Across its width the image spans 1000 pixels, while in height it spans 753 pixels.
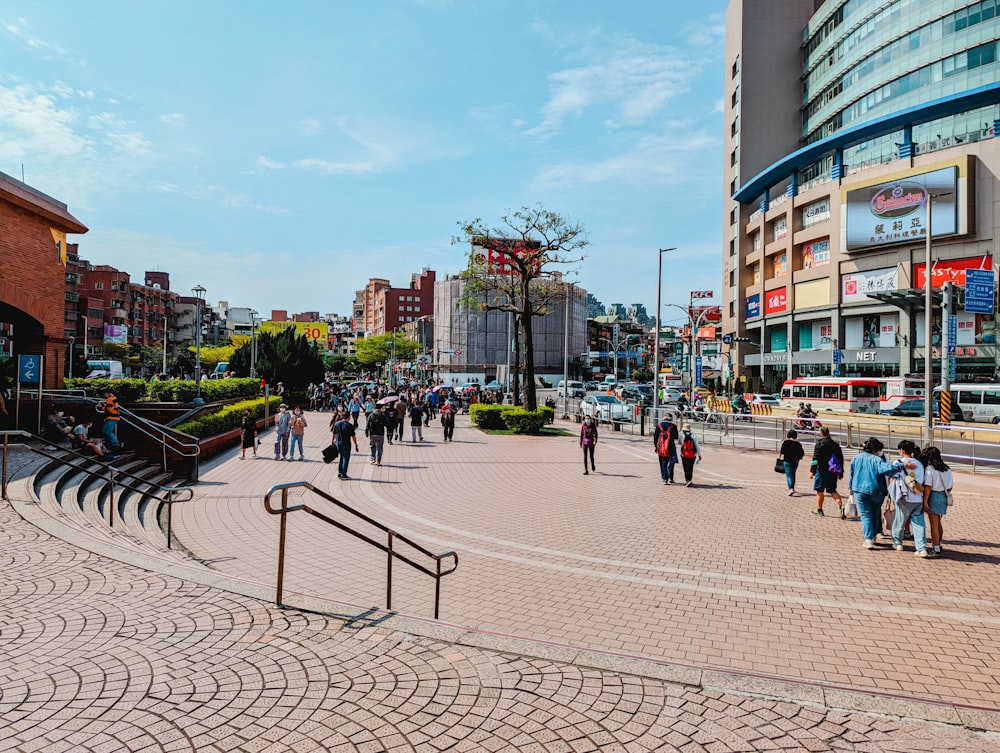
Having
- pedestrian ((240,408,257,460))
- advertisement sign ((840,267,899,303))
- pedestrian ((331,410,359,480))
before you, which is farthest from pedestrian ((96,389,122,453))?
advertisement sign ((840,267,899,303))

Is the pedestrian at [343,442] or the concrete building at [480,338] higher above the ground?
the concrete building at [480,338]

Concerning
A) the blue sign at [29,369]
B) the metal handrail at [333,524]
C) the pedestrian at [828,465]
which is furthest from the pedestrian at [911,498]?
the blue sign at [29,369]

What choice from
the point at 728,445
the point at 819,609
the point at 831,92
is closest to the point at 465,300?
the point at 728,445

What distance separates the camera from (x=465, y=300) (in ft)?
97.7

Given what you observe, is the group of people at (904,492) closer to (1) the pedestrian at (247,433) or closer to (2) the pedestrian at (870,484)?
(2) the pedestrian at (870,484)

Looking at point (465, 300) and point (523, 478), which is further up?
point (465, 300)

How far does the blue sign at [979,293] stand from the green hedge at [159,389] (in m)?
33.2

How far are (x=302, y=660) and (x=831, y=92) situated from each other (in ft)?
218

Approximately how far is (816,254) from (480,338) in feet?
149

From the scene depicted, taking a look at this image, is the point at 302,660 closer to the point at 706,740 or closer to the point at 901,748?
the point at 706,740

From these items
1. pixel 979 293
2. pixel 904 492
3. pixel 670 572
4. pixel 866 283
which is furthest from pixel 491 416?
pixel 866 283

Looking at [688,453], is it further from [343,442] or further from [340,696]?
[340,696]

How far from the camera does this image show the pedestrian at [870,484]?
888cm

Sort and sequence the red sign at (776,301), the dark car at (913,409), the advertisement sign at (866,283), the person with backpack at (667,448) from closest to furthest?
the person with backpack at (667,448) → the dark car at (913,409) → the advertisement sign at (866,283) → the red sign at (776,301)
